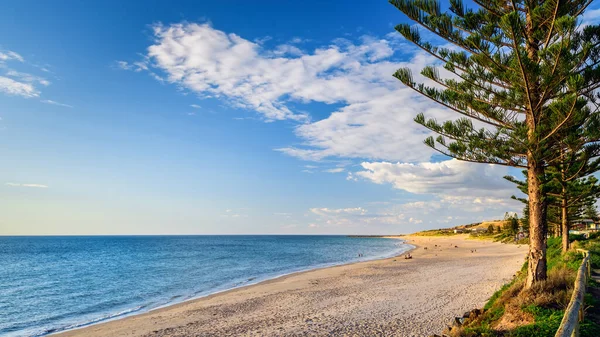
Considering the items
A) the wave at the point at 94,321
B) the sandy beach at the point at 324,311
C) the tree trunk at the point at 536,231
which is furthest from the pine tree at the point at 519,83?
the wave at the point at 94,321

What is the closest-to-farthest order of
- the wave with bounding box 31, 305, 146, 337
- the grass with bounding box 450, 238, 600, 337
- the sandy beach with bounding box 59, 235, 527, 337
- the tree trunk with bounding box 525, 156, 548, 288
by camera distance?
the grass with bounding box 450, 238, 600, 337 → the tree trunk with bounding box 525, 156, 548, 288 → the sandy beach with bounding box 59, 235, 527, 337 → the wave with bounding box 31, 305, 146, 337

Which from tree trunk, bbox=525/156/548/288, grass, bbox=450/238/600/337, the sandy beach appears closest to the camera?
grass, bbox=450/238/600/337

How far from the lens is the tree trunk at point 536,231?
26.5 ft

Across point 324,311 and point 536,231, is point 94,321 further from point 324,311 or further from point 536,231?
point 536,231

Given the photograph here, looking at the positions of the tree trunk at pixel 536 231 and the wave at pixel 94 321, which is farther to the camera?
the wave at pixel 94 321

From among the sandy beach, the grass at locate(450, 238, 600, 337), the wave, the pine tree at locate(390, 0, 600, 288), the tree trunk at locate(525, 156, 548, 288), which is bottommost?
the wave

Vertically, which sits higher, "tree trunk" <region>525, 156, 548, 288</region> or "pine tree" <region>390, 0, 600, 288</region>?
"pine tree" <region>390, 0, 600, 288</region>

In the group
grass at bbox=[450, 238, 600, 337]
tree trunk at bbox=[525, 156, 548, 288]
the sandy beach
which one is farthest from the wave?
tree trunk at bbox=[525, 156, 548, 288]

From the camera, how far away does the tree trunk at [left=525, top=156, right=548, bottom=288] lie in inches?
318

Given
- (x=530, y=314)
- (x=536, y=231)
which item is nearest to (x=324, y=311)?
(x=530, y=314)

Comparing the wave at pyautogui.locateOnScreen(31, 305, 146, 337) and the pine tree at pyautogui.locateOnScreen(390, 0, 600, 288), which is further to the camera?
the wave at pyautogui.locateOnScreen(31, 305, 146, 337)

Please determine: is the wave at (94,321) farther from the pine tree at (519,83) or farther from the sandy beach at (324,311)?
the pine tree at (519,83)

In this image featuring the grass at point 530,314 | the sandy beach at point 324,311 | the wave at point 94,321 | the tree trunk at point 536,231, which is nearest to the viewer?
the grass at point 530,314

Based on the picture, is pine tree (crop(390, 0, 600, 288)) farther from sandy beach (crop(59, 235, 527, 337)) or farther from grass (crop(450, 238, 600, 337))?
sandy beach (crop(59, 235, 527, 337))
